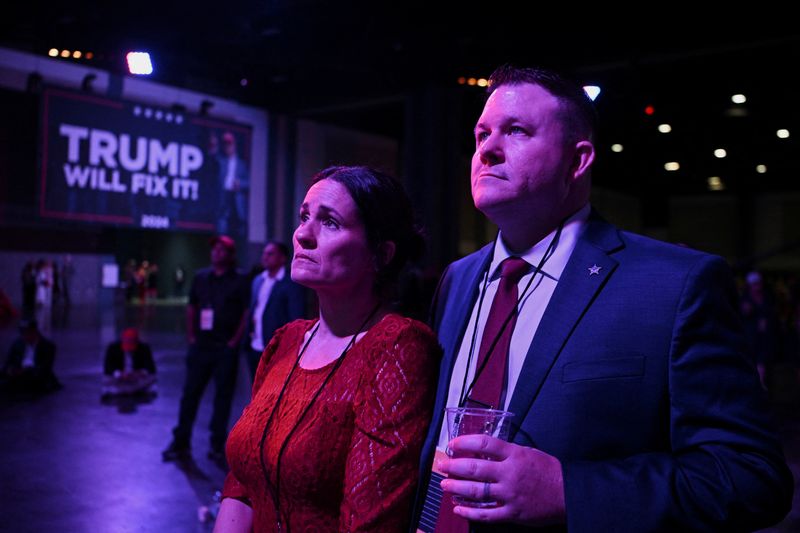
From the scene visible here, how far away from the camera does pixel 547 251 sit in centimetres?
126

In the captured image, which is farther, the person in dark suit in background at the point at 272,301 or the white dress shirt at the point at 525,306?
the person in dark suit in background at the point at 272,301

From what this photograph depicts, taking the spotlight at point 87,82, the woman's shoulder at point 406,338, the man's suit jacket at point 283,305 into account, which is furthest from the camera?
the spotlight at point 87,82

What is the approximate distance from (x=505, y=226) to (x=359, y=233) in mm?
376

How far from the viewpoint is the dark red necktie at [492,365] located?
1.16m

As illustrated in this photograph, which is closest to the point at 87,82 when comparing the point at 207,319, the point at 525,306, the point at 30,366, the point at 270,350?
the point at 30,366

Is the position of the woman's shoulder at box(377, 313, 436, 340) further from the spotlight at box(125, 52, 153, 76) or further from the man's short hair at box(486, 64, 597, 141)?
the spotlight at box(125, 52, 153, 76)

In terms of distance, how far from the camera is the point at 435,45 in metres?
11.6

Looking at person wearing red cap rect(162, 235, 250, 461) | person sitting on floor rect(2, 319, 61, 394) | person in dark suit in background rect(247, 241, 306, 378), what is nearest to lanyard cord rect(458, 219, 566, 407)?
person in dark suit in background rect(247, 241, 306, 378)

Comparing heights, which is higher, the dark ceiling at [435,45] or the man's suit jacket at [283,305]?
the dark ceiling at [435,45]

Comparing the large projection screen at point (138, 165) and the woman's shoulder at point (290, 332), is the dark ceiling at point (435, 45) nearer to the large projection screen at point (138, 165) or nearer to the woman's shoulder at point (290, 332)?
the large projection screen at point (138, 165)

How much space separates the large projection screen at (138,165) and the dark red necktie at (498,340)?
1271 cm

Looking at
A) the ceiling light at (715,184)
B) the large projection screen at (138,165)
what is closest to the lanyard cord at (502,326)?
the large projection screen at (138,165)

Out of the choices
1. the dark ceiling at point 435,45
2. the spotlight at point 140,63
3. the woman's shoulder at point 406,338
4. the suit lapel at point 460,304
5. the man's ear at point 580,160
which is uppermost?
the dark ceiling at point 435,45

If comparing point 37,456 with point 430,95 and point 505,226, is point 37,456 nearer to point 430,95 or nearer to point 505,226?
point 505,226
